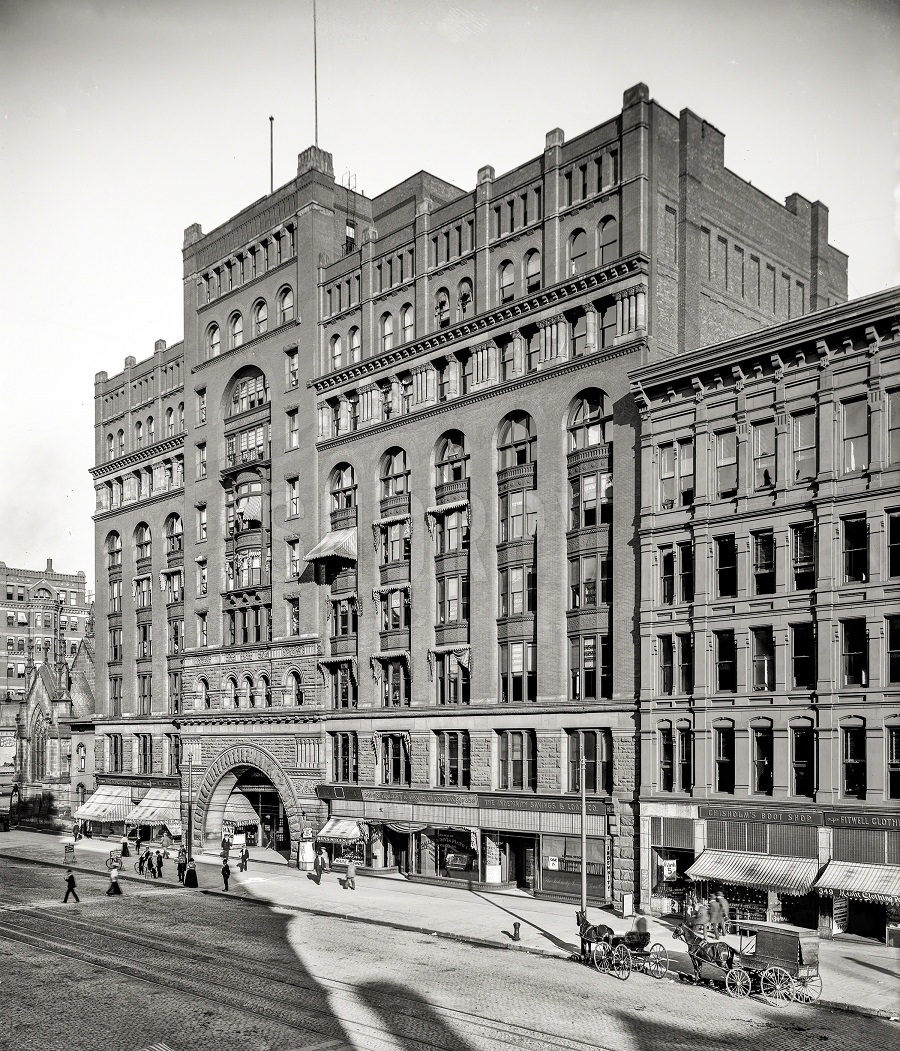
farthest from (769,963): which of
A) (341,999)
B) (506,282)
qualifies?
(506,282)

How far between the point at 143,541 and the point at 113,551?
511 centimetres

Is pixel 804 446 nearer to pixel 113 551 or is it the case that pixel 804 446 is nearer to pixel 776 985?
pixel 776 985

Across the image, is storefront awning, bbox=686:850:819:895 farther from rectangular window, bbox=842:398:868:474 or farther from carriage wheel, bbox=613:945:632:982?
rectangular window, bbox=842:398:868:474

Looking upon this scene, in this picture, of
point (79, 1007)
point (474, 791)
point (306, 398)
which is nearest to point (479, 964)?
point (79, 1007)

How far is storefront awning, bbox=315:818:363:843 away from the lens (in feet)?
175

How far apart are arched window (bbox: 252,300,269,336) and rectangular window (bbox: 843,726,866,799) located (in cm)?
4030

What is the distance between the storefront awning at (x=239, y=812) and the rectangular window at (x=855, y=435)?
136ft

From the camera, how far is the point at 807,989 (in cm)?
2789

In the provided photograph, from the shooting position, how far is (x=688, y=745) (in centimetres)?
4059

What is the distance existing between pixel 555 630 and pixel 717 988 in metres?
18.6

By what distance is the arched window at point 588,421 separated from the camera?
45.0 meters

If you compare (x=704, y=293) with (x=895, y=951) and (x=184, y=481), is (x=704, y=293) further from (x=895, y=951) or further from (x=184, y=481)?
(x=184, y=481)

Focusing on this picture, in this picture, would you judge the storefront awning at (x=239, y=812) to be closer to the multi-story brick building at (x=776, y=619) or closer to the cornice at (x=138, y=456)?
the cornice at (x=138, y=456)

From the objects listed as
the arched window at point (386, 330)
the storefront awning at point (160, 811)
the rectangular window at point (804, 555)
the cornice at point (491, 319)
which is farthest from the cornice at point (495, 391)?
the storefront awning at point (160, 811)
